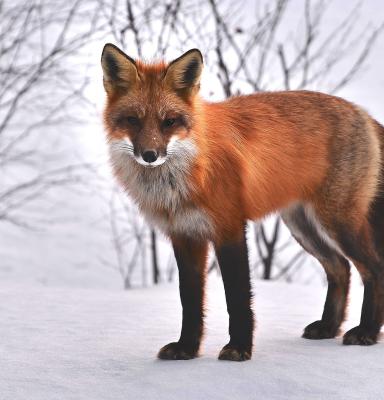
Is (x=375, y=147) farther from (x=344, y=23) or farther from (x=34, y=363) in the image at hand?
(x=344, y=23)

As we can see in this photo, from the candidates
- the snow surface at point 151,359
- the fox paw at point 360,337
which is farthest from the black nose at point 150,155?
the fox paw at point 360,337

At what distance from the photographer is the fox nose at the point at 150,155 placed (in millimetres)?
3393

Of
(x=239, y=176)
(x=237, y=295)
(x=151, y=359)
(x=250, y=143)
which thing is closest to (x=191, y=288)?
(x=237, y=295)

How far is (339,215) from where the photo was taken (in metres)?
4.32

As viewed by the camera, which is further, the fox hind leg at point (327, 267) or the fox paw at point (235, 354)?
the fox hind leg at point (327, 267)

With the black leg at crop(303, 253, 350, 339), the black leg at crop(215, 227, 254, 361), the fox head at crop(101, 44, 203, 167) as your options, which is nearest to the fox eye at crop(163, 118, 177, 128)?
the fox head at crop(101, 44, 203, 167)

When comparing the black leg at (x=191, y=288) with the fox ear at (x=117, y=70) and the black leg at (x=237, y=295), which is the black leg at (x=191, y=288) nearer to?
the black leg at (x=237, y=295)

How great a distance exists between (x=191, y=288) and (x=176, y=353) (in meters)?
0.38

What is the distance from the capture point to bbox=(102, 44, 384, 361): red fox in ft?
12.0

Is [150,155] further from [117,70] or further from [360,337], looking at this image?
[360,337]

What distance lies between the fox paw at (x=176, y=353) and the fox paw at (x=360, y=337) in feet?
3.34

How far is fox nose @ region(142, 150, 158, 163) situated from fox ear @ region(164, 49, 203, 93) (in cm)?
50

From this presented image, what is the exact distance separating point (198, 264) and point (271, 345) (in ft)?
2.42

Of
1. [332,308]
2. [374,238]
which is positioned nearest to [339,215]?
[374,238]
